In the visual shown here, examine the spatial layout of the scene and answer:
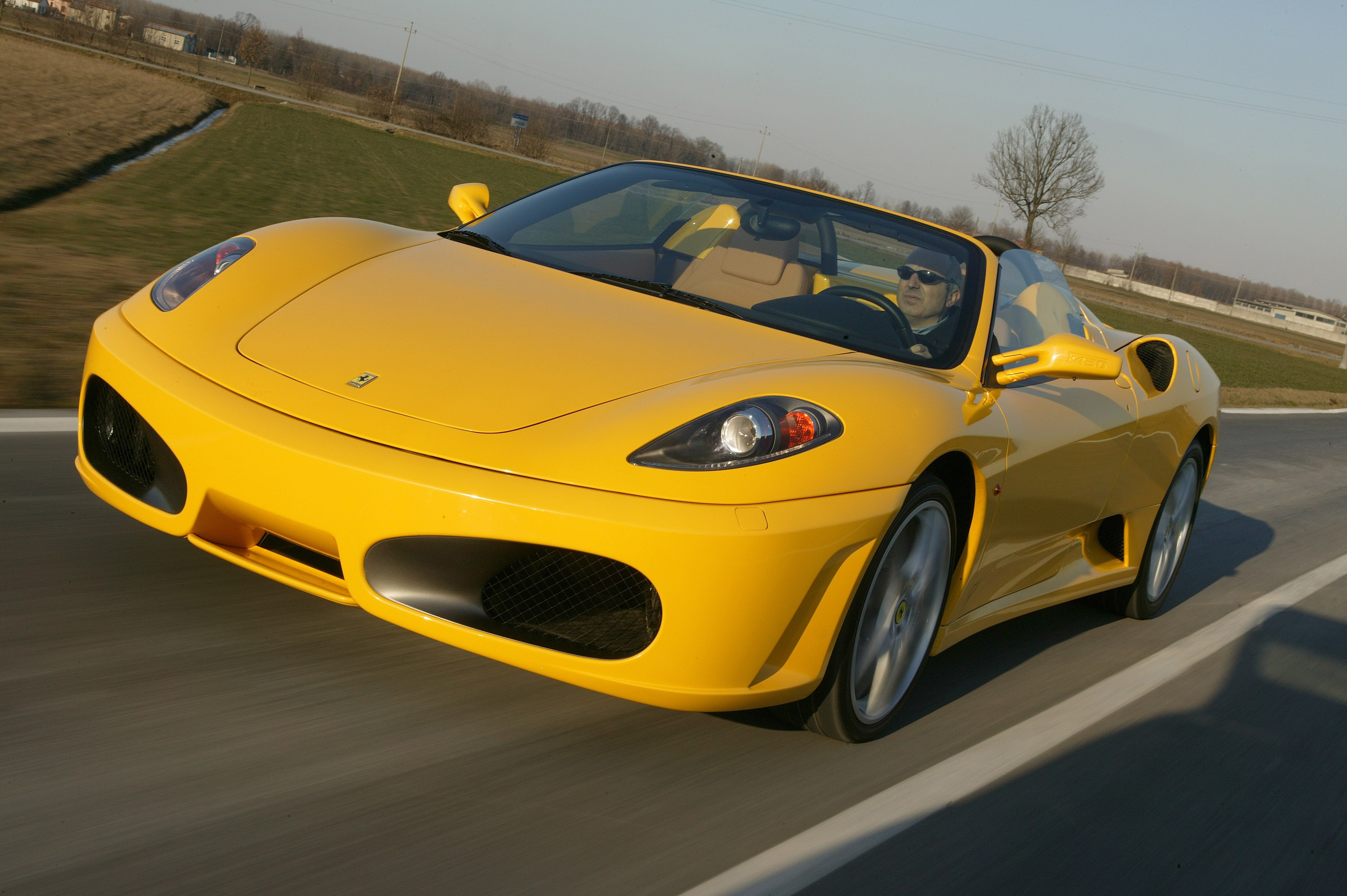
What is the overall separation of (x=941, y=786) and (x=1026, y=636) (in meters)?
1.53

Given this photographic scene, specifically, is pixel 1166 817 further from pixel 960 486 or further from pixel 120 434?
pixel 120 434

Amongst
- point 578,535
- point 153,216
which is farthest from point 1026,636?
point 153,216

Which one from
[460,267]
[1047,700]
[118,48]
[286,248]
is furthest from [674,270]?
[118,48]

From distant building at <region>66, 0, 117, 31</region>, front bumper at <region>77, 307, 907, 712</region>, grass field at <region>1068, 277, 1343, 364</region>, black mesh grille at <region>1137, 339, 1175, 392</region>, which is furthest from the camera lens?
distant building at <region>66, 0, 117, 31</region>

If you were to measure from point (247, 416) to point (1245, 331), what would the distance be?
8207 centimetres

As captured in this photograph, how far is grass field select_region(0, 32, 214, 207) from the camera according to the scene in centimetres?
1332

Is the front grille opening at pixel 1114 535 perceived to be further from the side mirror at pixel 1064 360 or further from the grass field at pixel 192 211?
the grass field at pixel 192 211

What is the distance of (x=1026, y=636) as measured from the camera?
4.12 m

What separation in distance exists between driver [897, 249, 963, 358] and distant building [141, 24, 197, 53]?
339ft

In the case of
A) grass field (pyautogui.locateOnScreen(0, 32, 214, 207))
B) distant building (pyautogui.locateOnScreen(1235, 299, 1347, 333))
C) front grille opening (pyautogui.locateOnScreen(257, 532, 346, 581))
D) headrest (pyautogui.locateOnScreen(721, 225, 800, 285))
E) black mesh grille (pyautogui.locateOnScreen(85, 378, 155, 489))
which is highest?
distant building (pyautogui.locateOnScreen(1235, 299, 1347, 333))

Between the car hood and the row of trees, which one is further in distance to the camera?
the row of trees

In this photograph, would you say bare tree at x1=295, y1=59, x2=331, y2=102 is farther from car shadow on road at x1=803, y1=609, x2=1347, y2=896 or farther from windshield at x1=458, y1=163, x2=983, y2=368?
car shadow on road at x1=803, y1=609, x2=1347, y2=896

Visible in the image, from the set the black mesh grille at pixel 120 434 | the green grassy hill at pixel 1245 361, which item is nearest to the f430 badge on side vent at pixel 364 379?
the black mesh grille at pixel 120 434

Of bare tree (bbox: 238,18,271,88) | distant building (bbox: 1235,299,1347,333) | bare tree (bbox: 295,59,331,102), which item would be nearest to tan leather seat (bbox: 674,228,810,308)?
bare tree (bbox: 295,59,331,102)
